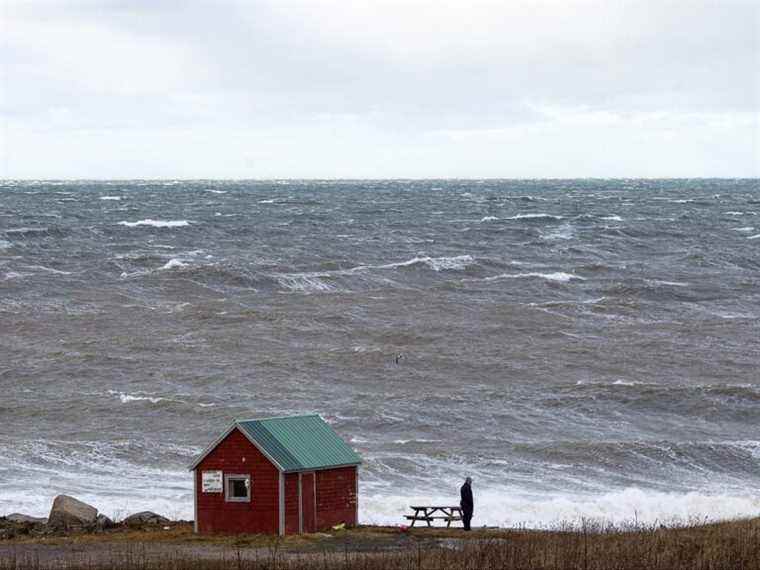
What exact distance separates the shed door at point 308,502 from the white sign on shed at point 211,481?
179 cm

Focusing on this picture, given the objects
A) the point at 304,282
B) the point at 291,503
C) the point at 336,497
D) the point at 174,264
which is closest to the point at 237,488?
the point at 291,503

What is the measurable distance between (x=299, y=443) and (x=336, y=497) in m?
1.44

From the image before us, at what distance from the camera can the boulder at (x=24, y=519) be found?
3050 centimetres

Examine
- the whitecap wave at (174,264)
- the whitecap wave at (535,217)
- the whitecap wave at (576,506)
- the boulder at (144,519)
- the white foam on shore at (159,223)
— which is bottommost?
the whitecap wave at (576,506)

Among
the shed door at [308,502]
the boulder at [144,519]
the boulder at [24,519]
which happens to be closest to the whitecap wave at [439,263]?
the boulder at [144,519]

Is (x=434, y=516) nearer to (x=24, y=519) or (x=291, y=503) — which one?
(x=291, y=503)

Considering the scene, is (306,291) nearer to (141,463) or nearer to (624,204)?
(141,463)

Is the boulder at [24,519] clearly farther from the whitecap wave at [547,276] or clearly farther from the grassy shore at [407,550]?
the whitecap wave at [547,276]

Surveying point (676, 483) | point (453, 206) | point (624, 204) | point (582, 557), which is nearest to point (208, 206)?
point (453, 206)

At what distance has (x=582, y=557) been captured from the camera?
23.3 meters

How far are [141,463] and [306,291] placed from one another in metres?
35.6

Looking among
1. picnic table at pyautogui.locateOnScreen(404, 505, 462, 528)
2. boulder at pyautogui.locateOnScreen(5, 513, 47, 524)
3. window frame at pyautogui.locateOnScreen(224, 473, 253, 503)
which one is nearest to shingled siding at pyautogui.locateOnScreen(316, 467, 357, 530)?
picnic table at pyautogui.locateOnScreen(404, 505, 462, 528)

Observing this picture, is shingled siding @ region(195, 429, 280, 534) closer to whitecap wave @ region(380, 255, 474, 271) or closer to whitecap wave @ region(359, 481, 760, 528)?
whitecap wave @ region(359, 481, 760, 528)

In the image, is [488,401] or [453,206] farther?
[453,206]
